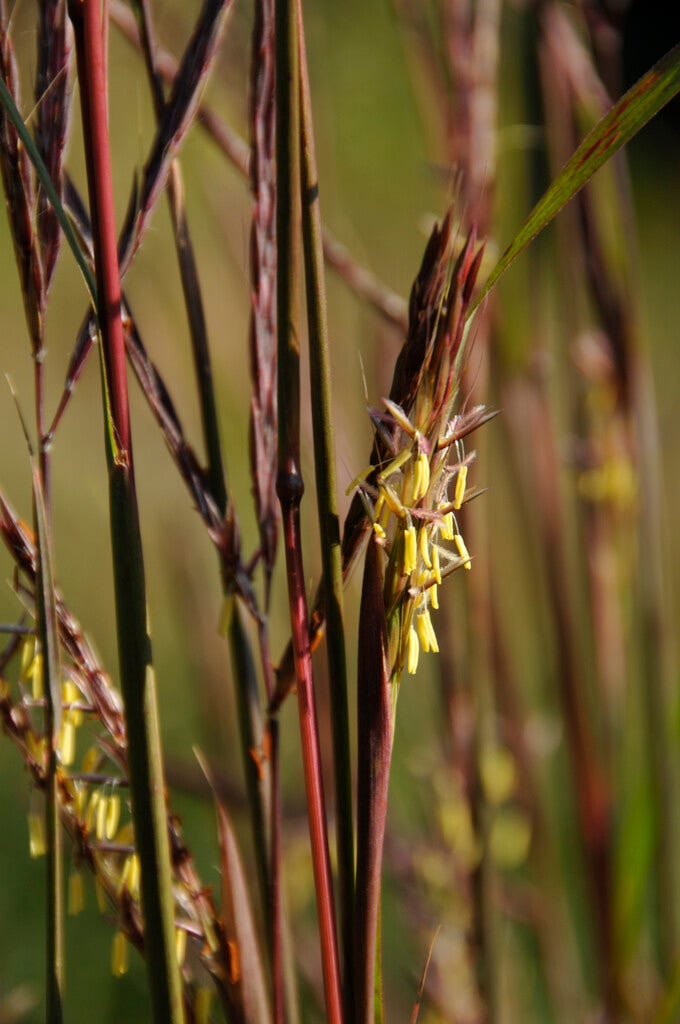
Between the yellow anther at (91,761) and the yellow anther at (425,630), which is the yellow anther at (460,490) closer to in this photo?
the yellow anther at (425,630)

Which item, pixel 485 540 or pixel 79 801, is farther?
pixel 485 540

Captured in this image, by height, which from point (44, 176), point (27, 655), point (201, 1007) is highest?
point (44, 176)

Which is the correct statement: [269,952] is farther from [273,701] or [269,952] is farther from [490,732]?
[490,732]

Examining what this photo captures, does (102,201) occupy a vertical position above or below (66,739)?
above

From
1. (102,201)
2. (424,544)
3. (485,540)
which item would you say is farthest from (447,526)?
(485,540)

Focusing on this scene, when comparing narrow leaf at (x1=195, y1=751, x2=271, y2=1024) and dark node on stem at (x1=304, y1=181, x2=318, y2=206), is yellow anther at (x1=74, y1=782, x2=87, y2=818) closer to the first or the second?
narrow leaf at (x1=195, y1=751, x2=271, y2=1024)

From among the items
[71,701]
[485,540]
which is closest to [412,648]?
[71,701]

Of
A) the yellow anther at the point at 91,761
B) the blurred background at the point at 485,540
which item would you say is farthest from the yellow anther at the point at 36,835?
the blurred background at the point at 485,540

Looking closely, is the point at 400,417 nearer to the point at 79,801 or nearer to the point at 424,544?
the point at 424,544
